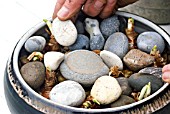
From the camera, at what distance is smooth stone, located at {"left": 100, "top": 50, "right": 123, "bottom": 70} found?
0.73 metres

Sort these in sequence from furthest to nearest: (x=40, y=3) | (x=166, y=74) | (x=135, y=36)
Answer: (x=40, y=3), (x=135, y=36), (x=166, y=74)

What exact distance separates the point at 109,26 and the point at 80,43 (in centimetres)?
7

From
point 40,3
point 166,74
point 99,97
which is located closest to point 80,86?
point 99,97

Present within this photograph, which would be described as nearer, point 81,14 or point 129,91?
point 129,91

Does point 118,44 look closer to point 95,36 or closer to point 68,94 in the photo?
point 95,36

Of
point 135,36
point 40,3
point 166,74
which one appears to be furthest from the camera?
point 40,3

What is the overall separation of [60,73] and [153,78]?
164 millimetres

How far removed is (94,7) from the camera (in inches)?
31.7

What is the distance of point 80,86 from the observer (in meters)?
0.68

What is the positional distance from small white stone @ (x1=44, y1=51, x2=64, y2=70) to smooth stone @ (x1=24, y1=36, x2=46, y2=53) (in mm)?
44

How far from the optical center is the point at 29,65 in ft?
2.36

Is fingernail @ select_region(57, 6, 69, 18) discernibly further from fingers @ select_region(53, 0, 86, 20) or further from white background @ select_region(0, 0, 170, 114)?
white background @ select_region(0, 0, 170, 114)

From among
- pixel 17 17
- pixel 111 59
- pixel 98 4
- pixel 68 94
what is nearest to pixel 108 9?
pixel 98 4

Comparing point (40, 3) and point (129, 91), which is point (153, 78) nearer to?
point (129, 91)
